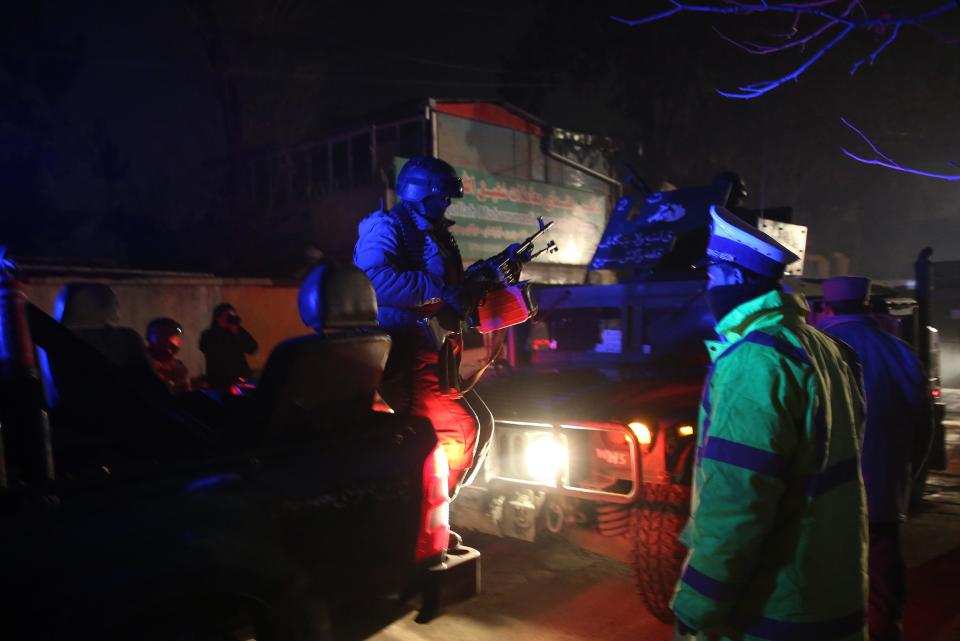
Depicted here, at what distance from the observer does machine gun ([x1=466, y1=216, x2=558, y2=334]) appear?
3117 millimetres

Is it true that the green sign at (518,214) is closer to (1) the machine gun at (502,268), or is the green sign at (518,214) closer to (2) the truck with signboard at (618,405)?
(2) the truck with signboard at (618,405)

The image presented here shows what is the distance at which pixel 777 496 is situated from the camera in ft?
5.18

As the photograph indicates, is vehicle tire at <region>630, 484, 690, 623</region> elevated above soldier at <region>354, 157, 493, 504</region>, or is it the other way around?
soldier at <region>354, 157, 493, 504</region>

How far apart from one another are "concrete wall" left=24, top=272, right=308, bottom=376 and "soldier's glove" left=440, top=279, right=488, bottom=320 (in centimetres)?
764

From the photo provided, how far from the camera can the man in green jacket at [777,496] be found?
1583 millimetres

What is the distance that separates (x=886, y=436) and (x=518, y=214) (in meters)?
12.9

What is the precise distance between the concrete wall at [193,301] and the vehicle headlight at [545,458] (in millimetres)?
7567

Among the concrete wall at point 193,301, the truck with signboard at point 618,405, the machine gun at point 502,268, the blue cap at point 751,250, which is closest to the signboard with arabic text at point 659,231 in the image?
the truck with signboard at point 618,405

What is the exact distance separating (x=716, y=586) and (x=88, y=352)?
200cm

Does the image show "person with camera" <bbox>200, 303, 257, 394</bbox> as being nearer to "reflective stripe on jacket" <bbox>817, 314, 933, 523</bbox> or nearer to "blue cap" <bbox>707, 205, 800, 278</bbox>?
"reflective stripe on jacket" <bbox>817, 314, 933, 523</bbox>

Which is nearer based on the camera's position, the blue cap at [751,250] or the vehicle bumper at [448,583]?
the blue cap at [751,250]

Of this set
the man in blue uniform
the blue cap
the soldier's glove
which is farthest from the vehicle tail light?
the man in blue uniform

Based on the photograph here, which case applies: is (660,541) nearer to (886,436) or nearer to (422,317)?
(886,436)

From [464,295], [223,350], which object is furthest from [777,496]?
[223,350]
